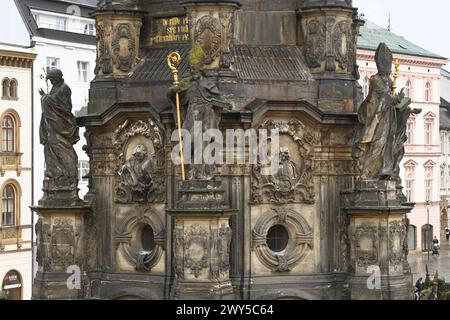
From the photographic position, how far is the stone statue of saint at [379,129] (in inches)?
721

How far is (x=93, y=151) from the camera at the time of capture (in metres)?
19.7

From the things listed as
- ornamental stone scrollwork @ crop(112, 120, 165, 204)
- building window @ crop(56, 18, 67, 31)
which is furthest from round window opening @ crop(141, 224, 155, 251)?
building window @ crop(56, 18, 67, 31)

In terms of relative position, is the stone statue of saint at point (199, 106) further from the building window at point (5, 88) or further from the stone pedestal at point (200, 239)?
the building window at point (5, 88)

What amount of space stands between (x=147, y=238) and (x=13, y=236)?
25689 mm

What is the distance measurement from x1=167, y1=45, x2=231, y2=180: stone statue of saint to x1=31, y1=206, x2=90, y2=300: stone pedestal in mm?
2791

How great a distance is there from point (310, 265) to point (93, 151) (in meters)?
4.11

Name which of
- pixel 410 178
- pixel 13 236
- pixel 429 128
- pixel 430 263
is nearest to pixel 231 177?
pixel 13 236

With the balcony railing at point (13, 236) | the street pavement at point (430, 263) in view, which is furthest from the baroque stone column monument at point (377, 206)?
the street pavement at point (430, 263)

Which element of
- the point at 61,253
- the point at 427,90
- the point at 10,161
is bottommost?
the point at 61,253

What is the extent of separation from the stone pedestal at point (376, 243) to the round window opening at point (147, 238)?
10.5 ft

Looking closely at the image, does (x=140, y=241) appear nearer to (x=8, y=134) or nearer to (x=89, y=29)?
(x=8, y=134)

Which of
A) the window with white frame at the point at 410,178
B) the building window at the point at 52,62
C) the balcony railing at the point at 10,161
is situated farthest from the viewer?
the window with white frame at the point at 410,178

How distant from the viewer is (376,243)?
60.1 ft

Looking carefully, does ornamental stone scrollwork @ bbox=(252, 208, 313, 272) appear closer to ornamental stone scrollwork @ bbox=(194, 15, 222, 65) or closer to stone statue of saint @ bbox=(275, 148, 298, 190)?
stone statue of saint @ bbox=(275, 148, 298, 190)
